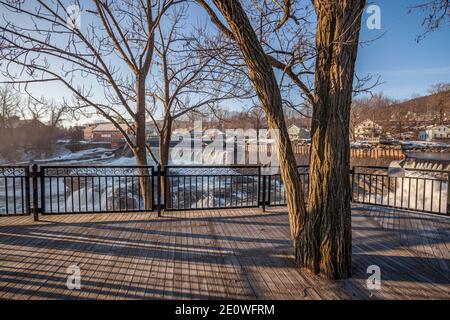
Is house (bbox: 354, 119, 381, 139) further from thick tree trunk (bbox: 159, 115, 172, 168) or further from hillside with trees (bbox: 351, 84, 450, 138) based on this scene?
thick tree trunk (bbox: 159, 115, 172, 168)

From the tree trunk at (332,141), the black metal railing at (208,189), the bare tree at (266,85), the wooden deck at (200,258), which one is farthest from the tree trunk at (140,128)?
the tree trunk at (332,141)

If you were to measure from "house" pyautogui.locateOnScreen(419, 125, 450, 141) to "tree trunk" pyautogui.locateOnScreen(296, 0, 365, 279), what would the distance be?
5121cm

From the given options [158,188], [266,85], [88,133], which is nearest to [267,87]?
[266,85]

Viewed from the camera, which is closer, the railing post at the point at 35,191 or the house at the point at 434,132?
the railing post at the point at 35,191

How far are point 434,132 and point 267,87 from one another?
53509 millimetres

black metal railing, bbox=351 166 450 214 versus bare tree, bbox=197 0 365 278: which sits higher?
bare tree, bbox=197 0 365 278

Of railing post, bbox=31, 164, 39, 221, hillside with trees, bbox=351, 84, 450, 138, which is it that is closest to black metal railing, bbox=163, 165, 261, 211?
railing post, bbox=31, 164, 39, 221

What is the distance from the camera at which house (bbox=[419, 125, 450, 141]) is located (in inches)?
1640

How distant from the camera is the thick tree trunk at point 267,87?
8.35 ft

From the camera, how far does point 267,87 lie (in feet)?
8.60

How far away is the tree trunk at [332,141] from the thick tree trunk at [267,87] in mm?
182

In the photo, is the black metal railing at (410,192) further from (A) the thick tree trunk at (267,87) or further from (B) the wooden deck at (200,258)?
(A) the thick tree trunk at (267,87)
